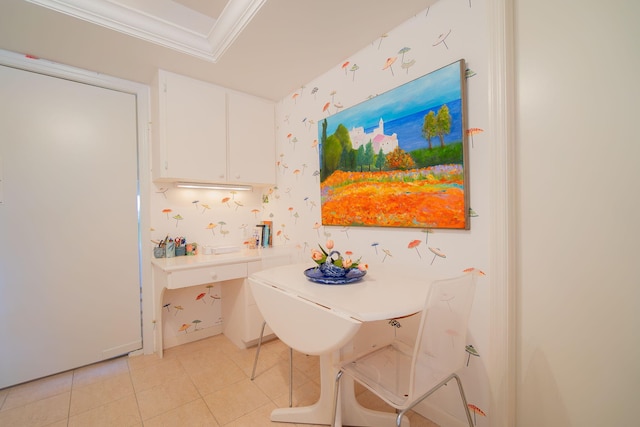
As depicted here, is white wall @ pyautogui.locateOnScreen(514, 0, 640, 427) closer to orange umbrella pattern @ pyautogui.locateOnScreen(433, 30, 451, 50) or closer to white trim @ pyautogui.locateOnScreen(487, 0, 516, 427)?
white trim @ pyautogui.locateOnScreen(487, 0, 516, 427)

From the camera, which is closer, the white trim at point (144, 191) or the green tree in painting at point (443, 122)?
the green tree in painting at point (443, 122)

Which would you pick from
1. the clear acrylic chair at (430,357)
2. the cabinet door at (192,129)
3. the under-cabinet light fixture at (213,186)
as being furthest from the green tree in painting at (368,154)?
the under-cabinet light fixture at (213,186)

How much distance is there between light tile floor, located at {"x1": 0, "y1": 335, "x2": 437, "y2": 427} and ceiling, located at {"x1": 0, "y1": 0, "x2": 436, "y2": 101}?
7.70 feet

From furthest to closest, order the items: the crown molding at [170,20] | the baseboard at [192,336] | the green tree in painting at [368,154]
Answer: the baseboard at [192,336] < the green tree in painting at [368,154] < the crown molding at [170,20]

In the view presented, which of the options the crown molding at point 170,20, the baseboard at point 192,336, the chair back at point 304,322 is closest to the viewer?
the chair back at point 304,322

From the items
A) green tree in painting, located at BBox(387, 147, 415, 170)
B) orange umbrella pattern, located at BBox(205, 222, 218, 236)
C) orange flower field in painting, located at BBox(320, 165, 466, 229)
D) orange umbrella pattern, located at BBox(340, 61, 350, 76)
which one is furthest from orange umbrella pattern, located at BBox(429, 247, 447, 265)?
orange umbrella pattern, located at BBox(205, 222, 218, 236)

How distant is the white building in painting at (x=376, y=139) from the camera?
169cm

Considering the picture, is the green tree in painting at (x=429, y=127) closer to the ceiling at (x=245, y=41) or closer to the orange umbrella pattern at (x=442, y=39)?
the orange umbrella pattern at (x=442, y=39)

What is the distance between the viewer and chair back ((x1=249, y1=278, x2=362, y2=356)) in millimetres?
1045

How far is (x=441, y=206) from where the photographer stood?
146 centimetres

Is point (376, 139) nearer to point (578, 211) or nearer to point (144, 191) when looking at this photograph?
point (578, 211)

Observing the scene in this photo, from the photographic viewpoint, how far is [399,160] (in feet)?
5.40

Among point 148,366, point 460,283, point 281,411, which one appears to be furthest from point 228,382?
point 460,283

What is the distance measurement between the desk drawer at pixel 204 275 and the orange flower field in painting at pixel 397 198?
86 centimetres
